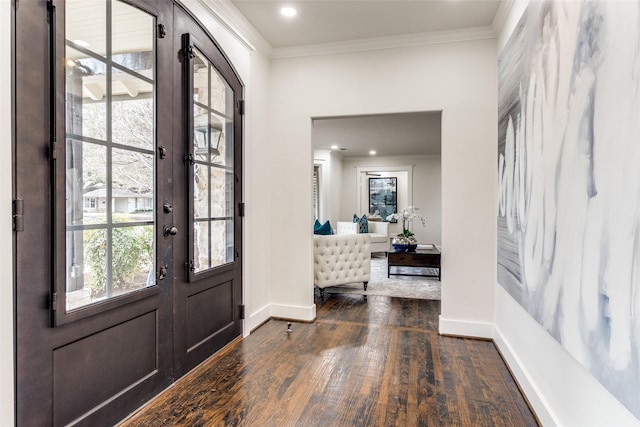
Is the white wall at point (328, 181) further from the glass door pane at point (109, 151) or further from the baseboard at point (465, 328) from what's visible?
the glass door pane at point (109, 151)

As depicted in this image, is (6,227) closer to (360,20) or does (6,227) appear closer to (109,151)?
(109,151)

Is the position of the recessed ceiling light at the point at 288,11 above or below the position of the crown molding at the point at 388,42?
above

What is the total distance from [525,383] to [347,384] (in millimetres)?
1108

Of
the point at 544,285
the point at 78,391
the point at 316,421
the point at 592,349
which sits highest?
the point at 544,285

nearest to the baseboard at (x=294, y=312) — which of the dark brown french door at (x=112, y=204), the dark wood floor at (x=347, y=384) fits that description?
the dark wood floor at (x=347, y=384)

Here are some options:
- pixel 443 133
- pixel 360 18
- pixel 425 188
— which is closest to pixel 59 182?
pixel 360 18

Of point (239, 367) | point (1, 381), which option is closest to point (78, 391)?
point (1, 381)

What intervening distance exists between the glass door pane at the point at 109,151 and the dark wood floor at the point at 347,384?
799mm

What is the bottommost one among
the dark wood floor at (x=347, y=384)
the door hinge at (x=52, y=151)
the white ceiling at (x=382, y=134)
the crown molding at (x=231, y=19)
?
the dark wood floor at (x=347, y=384)

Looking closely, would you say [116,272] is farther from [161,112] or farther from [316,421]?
[316,421]

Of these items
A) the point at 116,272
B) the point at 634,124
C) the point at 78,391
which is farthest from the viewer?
the point at 116,272

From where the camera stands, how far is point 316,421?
1.93m

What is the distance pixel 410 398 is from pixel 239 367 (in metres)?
1.21

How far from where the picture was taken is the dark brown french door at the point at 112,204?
1.46m
